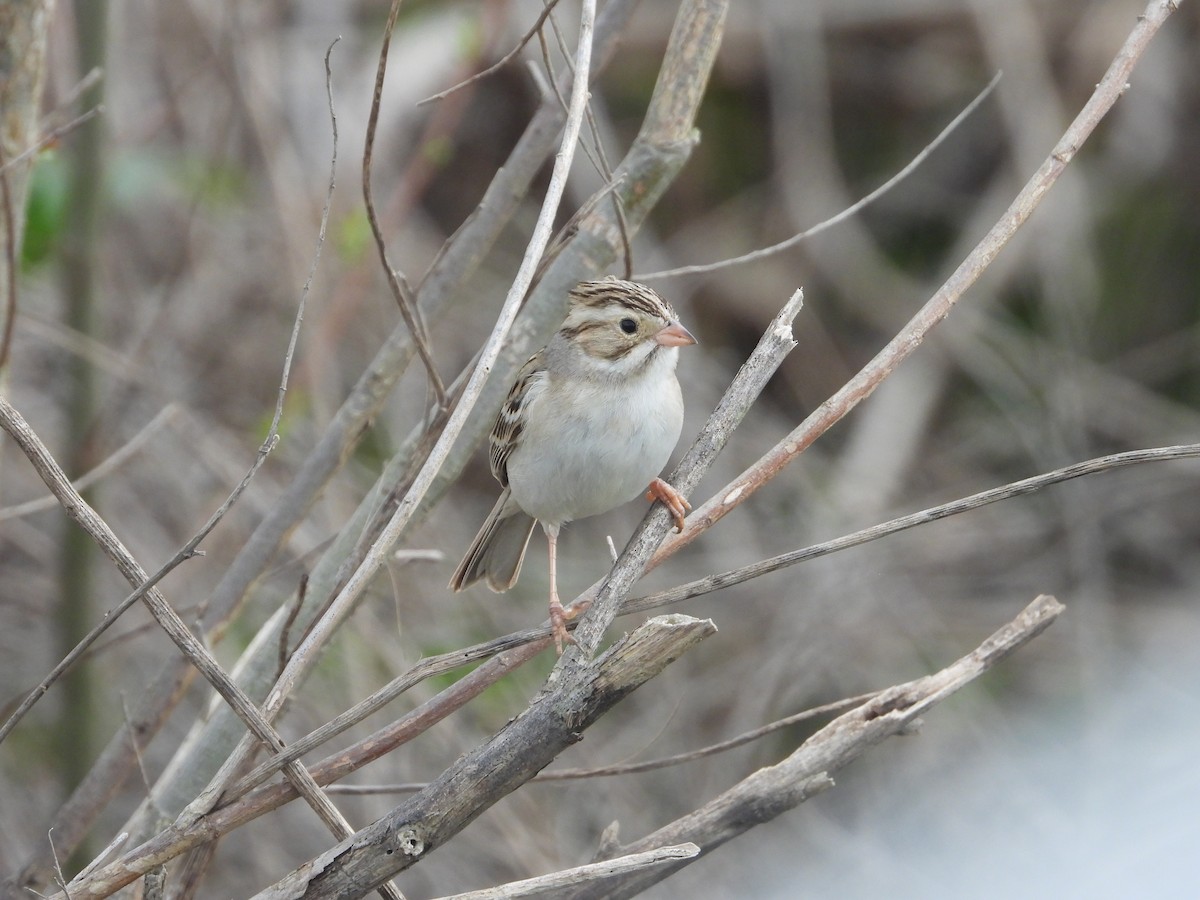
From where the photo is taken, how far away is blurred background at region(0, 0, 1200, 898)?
4301 mm

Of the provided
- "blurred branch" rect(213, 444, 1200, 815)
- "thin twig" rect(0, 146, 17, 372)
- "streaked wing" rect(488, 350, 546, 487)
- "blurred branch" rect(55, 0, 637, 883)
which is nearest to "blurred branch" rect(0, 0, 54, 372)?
"thin twig" rect(0, 146, 17, 372)

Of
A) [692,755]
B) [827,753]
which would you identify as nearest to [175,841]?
[692,755]

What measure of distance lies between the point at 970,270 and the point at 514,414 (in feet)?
4.96

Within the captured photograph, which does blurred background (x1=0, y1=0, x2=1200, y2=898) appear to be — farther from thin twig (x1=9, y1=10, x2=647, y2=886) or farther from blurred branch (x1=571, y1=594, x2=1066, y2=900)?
blurred branch (x1=571, y1=594, x2=1066, y2=900)

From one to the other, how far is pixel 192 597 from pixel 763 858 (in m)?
2.35

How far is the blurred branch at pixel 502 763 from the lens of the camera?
1908 mm

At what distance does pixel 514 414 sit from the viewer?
3473 mm

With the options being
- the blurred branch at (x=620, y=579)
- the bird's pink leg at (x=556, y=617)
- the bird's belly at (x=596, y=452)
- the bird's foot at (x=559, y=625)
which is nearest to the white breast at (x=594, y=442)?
the bird's belly at (x=596, y=452)

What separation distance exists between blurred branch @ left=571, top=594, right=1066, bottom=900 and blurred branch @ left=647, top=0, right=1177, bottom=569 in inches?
16.5

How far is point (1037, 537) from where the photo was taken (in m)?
6.41

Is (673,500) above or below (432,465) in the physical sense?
below

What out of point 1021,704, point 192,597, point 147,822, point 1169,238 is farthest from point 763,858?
point 1169,238

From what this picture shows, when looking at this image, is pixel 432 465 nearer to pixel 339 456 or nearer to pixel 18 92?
pixel 339 456

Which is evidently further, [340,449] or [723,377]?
[723,377]
